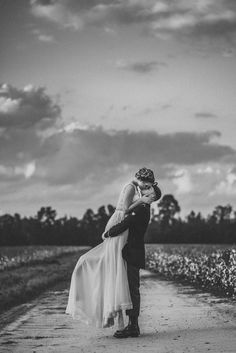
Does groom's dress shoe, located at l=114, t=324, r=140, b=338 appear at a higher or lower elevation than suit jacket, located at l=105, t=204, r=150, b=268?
lower

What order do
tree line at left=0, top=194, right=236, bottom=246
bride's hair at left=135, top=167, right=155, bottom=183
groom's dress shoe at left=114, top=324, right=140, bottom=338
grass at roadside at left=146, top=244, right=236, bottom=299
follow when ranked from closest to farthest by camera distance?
groom's dress shoe at left=114, top=324, right=140, bottom=338 < bride's hair at left=135, top=167, right=155, bottom=183 < grass at roadside at left=146, top=244, right=236, bottom=299 < tree line at left=0, top=194, right=236, bottom=246

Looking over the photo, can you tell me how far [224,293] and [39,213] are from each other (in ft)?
527

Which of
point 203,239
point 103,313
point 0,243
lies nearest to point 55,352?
point 103,313

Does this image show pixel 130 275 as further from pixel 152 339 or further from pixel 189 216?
pixel 189 216

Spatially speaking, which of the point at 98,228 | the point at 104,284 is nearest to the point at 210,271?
the point at 104,284

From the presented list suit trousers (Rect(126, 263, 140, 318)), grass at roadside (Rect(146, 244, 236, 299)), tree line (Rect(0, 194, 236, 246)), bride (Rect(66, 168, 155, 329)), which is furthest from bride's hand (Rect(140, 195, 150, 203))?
tree line (Rect(0, 194, 236, 246))

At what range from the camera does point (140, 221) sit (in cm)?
860

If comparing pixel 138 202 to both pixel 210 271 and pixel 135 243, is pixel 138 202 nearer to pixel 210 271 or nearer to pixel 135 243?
pixel 135 243

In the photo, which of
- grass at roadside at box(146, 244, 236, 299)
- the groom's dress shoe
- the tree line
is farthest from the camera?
the tree line

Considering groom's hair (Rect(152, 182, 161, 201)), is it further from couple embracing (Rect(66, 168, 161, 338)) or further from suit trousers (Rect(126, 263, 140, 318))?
suit trousers (Rect(126, 263, 140, 318))

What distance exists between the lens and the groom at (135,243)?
8.44 metres

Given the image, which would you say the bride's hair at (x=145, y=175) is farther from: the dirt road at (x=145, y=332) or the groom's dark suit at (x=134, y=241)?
the dirt road at (x=145, y=332)

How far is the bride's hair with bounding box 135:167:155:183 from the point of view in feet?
28.2

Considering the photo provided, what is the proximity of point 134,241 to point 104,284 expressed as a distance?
739 mm
